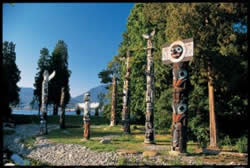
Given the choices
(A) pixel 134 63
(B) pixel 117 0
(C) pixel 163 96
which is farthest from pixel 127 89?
(B) pixel 117 0

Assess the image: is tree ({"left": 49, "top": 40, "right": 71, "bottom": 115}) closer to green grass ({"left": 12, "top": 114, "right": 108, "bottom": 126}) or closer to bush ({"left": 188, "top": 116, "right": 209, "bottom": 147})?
green grass ({"left": 12, "top": 114, "right": 108, "bottom": 126})

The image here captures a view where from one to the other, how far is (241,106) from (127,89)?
616cm

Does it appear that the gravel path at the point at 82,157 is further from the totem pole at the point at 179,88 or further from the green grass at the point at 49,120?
the green grass at the point at 49,120

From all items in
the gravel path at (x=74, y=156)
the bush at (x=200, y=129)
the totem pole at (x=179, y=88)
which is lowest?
the gravel path at (x=74, y=156)

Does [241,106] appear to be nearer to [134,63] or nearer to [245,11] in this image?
[245,11]

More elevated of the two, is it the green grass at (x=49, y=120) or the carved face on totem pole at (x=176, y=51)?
the carved face on totem pole at (x=176, y=51)

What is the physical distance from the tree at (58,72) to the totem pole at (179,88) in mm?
21400

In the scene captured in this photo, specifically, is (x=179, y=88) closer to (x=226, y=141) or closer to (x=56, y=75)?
(x=226, y=141)

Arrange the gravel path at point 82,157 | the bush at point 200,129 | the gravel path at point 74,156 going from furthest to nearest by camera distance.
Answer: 1. the bush at point 200,129
2. the gravel path at point 74,156
3. the gravel path at point 82,157

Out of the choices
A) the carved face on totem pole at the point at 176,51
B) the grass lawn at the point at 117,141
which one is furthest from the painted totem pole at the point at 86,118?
the carved face on totem pole at the point at 176,51

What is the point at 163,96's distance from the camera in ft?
42.7

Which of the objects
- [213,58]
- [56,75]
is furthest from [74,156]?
[56,75]

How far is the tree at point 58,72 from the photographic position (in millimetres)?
28594

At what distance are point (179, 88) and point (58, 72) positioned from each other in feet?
76.3
